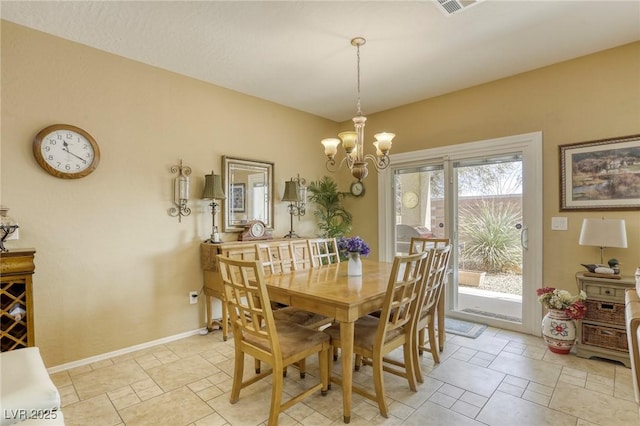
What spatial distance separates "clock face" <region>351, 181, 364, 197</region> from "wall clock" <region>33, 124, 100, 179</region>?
3.30 metres

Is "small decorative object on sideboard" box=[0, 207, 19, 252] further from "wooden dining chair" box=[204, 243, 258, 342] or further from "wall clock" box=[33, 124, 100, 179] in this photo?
"wooden dining chair" box=[204, 243, 258, 342]

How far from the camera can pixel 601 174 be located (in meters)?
2.91

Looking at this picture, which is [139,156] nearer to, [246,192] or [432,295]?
[246,192]

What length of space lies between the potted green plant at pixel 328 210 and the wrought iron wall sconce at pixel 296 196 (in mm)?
175

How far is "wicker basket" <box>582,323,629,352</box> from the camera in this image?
2596 millimetres

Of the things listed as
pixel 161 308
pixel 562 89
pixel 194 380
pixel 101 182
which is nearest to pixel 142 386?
pixel 194 380

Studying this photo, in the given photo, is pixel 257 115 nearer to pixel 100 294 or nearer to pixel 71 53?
pixel 71 53

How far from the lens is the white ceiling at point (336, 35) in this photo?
2291 mm

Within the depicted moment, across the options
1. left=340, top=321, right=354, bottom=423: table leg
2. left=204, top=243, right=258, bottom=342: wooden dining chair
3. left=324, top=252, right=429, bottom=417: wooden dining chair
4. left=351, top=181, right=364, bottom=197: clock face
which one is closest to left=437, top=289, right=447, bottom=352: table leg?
left=324, top=252, right=429, bottom=417: wooden dining chair

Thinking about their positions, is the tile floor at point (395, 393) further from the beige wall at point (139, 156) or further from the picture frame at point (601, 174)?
the picture frame at point (601, 174)

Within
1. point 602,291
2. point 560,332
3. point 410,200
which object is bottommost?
point 560,332

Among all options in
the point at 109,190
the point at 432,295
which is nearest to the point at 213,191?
the point at 109,190

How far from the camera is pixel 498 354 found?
9.40ft

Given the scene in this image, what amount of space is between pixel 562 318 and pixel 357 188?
2.93 meters
